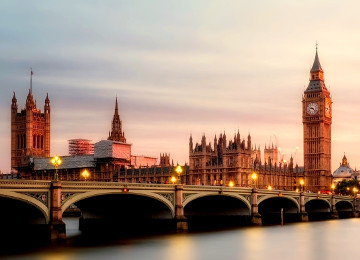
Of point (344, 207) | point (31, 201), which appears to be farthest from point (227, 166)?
point (31, 201)

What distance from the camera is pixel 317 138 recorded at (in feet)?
639

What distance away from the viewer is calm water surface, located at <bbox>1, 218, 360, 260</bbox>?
54.7m

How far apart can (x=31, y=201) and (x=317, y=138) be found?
146756 mm

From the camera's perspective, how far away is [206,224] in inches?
3755

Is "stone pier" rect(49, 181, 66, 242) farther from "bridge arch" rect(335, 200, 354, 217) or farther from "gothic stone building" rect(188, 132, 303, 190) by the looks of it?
"gothic stone building" rect(188, 132, 303, 190)

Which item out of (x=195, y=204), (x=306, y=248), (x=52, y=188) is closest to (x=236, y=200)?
(x=195, y=204)

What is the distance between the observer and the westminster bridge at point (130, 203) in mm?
59781

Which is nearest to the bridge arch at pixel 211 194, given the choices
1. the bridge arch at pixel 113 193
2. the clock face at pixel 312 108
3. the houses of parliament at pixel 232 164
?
the bridge arch at pixel 113 193

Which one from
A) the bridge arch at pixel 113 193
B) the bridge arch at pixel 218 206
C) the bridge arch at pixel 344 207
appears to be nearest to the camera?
the bridge arch at pixel 113 193

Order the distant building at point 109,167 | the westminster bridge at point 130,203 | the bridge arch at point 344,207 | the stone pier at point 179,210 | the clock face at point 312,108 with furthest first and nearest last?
1. the clock face at point 312,108
2. the distant building at point 109,167
3. the bridge arch at point 344,207
4. the stone pier at point 179,210
5. the westminster bridge at point 130,203

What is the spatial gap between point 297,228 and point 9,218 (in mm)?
37559

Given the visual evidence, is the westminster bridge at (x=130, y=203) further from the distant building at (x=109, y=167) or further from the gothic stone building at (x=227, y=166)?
the distant building at (x=109, y=167)

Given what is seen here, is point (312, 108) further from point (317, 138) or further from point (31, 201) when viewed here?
point (31, 201)

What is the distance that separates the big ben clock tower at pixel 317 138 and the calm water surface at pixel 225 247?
113073mm
